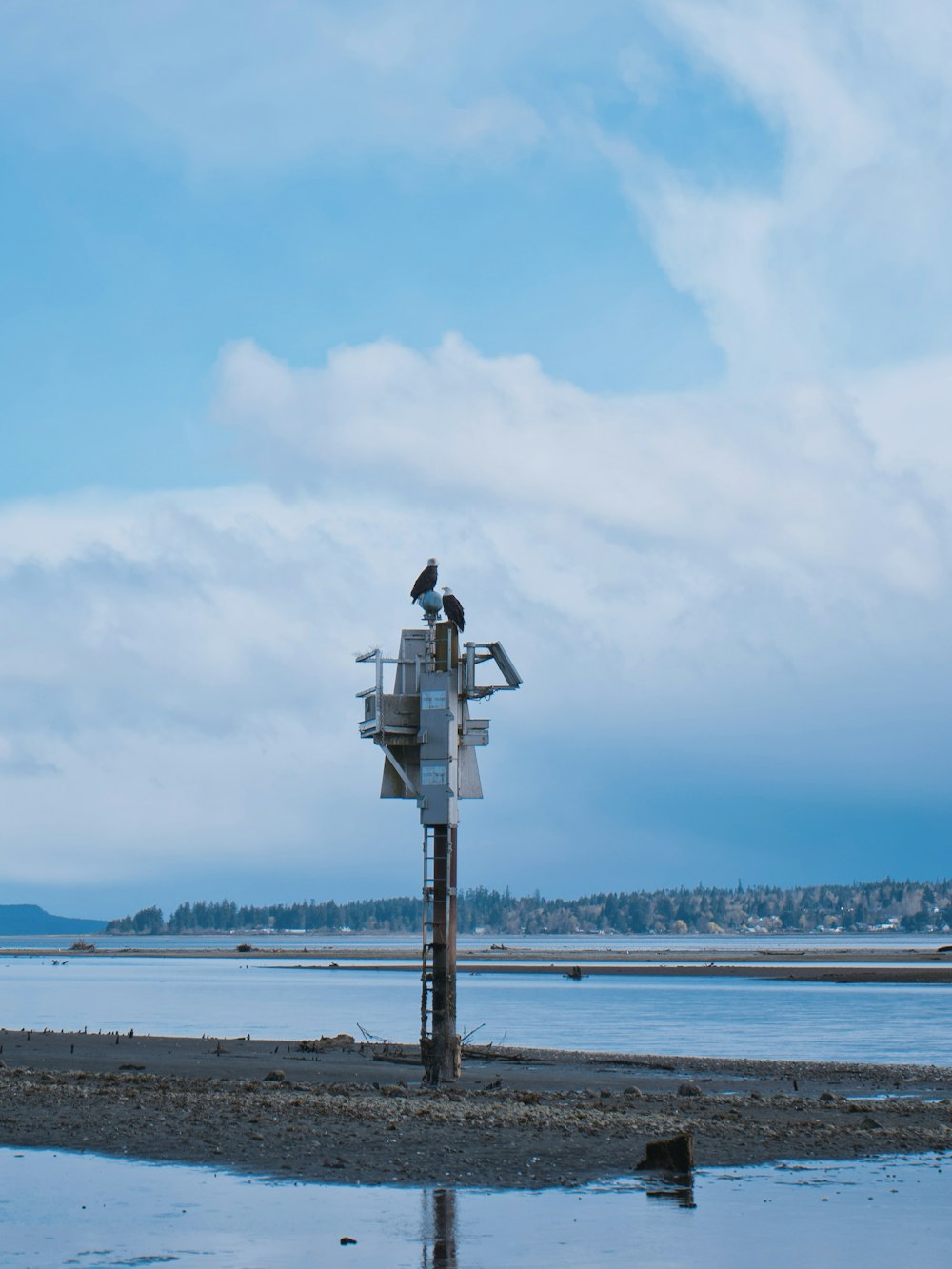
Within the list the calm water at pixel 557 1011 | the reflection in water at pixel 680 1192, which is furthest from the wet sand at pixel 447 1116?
the calm water at pixel 557 1011

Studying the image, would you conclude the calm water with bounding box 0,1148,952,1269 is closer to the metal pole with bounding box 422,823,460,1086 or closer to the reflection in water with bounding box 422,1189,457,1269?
the reflection in water with bounding box 422,1189,457,1269

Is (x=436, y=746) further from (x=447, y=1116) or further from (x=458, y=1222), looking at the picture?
(x=458, y=1222)

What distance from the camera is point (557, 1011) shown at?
6750 centimetres

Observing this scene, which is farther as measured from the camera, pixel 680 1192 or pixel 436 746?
pixel 436 746

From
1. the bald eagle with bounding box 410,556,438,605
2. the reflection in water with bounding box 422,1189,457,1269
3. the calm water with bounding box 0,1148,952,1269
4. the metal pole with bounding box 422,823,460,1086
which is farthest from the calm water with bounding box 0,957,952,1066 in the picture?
the reflection in water with bounding box 422,1189,457,1269

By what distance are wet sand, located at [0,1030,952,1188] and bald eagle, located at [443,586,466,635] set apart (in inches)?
307

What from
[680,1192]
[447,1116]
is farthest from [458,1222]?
[447,1116]

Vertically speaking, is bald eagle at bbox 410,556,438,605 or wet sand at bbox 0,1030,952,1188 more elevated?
bald eagle at bbox 410,556,438,605

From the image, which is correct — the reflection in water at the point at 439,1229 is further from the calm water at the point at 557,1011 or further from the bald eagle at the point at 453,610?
the calm water at the point at 557,1011

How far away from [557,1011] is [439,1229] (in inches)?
2150

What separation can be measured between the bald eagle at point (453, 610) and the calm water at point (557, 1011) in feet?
69.0

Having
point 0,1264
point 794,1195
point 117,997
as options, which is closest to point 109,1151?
point 0,1264

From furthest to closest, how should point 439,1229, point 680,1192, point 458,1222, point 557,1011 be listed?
point 557,1011 < point 680,1192 < point 458,1222 < point 439,1229

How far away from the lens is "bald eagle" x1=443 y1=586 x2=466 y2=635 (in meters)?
26.1
